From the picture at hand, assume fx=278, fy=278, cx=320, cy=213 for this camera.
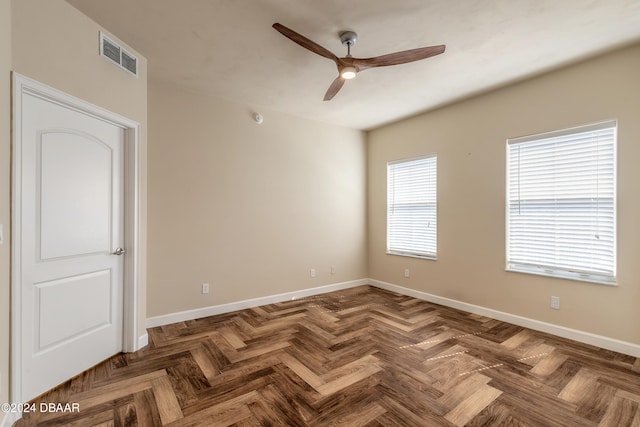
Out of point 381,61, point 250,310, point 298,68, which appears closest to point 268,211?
point 250,310

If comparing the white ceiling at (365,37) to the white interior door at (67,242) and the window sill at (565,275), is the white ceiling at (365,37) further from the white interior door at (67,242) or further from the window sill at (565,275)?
the window sill at (565,275)

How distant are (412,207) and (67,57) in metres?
4.32

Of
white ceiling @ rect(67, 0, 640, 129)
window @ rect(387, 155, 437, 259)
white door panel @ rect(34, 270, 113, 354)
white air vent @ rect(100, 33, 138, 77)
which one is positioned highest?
white ceiling @ rect(67, 0, 640, 129)

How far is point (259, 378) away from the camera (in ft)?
7.27

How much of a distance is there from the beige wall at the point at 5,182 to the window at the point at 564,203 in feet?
14.8

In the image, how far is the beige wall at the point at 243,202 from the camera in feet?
10.8

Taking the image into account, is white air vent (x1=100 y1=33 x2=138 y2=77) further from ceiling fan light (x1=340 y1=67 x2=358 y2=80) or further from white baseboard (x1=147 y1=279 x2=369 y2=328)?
white baseboard (x1=147 y1=279 x2=369 y2=328)

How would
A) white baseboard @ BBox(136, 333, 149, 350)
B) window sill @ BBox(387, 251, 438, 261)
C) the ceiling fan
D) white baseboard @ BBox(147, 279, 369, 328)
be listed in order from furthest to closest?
window sill @ BBox(387, 251, 438, 261)
white baseboard @ BBox(147, 279, 369, 328)
white baseboard @ BBox(136, 333, 149, 350)
the ceiling fan

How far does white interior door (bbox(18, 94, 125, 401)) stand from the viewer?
1.91 m

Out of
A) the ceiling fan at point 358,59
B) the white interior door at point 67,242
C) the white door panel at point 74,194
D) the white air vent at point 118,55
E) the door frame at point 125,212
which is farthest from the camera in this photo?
the white air vent at point 118,55

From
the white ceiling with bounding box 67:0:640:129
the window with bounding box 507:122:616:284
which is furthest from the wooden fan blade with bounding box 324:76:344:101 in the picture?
the window with bounding box 507:122:616:284

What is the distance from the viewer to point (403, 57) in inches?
90.7

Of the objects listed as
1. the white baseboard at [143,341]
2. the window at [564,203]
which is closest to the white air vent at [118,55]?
the white baseboard at [143,341]

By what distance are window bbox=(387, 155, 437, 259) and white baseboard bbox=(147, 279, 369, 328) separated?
3.93ft
